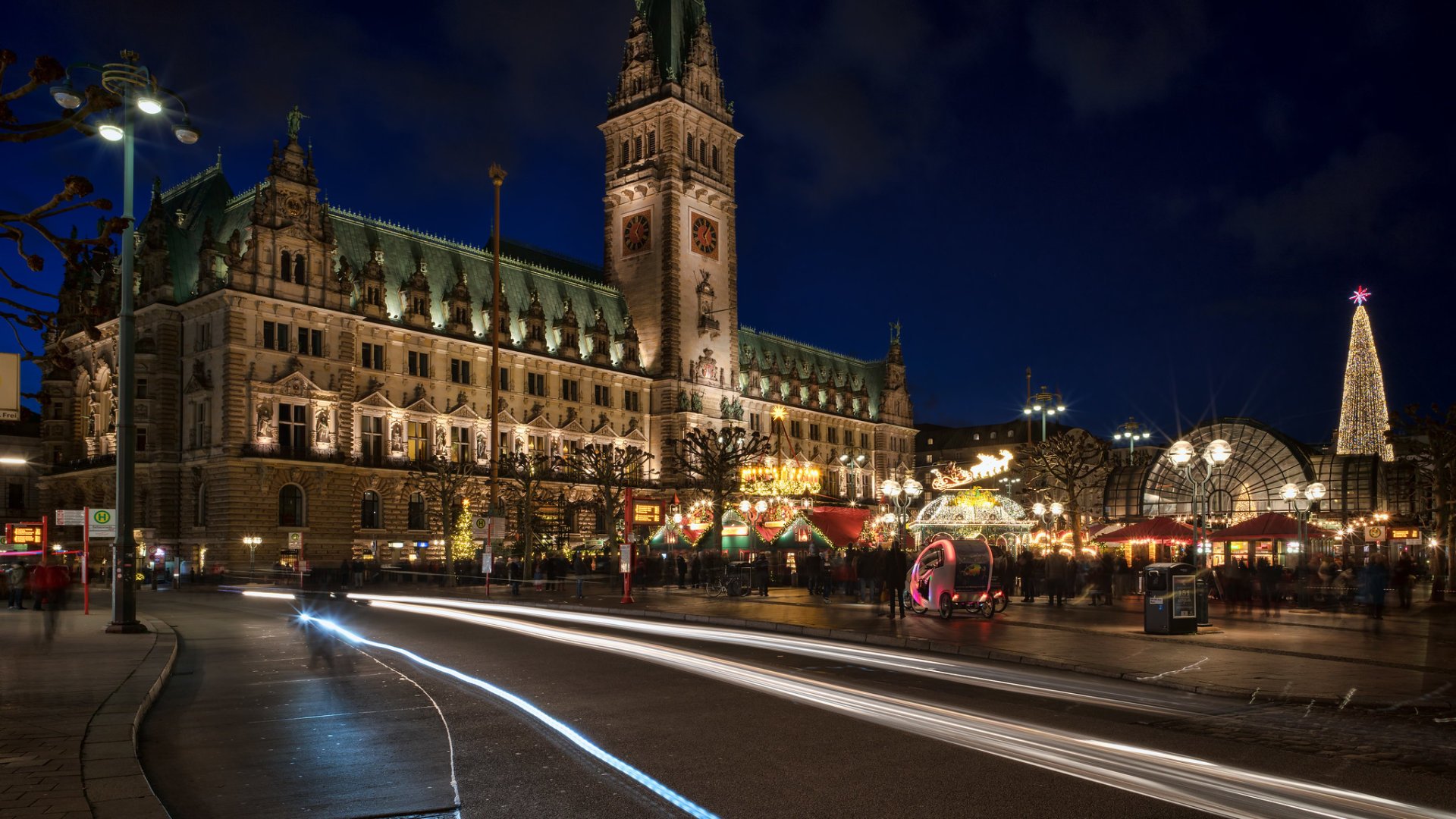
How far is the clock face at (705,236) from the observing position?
322 ft

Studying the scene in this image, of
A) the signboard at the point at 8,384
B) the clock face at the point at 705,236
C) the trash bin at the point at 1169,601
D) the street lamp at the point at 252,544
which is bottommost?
the street lamp at the point at 252,544

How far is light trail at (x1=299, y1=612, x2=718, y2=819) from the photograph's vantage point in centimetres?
870

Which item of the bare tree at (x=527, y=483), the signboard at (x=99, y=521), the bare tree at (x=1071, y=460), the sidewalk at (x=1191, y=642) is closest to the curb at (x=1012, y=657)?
the sidewalk at (x=1191, y=642)

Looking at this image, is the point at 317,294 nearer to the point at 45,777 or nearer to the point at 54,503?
the point at 54,503

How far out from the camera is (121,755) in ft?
32.6

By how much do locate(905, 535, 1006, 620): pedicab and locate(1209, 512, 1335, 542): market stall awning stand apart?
15.5 meters

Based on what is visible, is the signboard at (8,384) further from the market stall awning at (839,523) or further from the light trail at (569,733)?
the market stall awning at (839,523)

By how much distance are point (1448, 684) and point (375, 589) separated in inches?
1723

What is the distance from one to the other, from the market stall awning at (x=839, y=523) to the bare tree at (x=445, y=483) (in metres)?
25.8

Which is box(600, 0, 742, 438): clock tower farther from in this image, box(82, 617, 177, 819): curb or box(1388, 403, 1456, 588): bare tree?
box(82, 617, 177, 819): curb

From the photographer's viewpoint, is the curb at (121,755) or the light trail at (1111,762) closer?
the curb at (121,755)

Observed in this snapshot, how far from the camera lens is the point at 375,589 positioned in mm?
50906

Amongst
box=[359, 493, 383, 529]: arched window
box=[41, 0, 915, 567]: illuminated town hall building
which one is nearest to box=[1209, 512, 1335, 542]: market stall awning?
box=[41, 0, 915, 567]: illuminated town hall building

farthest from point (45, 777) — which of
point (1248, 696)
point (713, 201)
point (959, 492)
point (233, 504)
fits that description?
point (713, 201)
